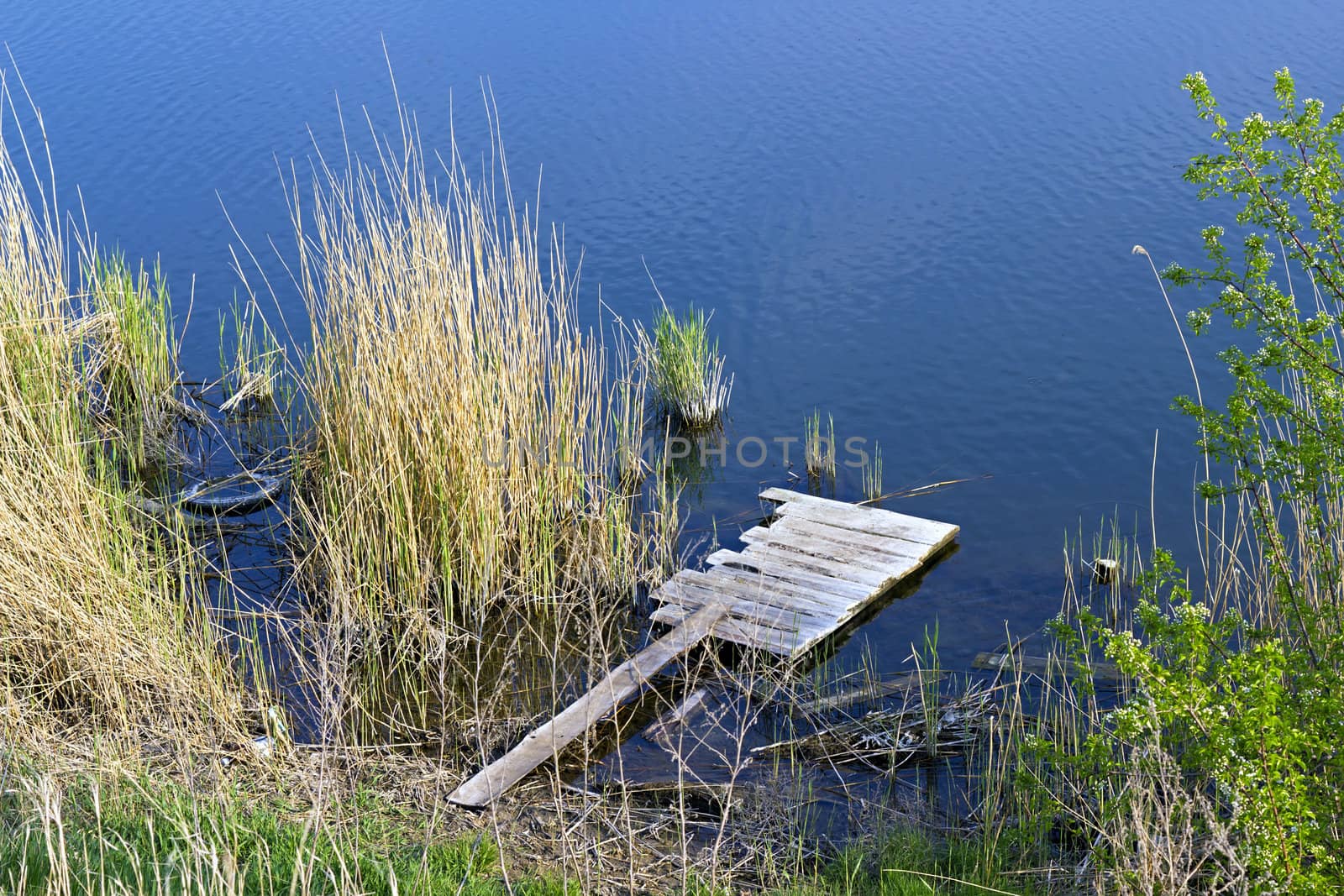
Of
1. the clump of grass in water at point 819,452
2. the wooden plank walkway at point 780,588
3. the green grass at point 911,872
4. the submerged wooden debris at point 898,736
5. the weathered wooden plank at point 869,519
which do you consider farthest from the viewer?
the clump of grass in water at point 819,452

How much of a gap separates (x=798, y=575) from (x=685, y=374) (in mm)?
2152

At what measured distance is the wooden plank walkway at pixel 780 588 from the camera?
17.5ft

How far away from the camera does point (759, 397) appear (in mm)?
8648

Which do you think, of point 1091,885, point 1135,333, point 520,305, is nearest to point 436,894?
point 1091,885

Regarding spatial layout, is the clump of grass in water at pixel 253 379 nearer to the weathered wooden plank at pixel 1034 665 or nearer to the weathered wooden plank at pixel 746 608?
the weathered wooden plank at pixel 746 608

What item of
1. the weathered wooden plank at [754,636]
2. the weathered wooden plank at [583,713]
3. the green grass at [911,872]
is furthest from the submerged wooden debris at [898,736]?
the weathered wooden plank at [583,713]

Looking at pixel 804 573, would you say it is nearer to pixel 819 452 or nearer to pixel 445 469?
pixel 819 452

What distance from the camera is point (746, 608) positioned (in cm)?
595

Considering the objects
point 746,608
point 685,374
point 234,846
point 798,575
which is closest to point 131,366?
point 685,374

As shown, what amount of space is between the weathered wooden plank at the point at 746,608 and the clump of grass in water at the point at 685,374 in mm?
2071

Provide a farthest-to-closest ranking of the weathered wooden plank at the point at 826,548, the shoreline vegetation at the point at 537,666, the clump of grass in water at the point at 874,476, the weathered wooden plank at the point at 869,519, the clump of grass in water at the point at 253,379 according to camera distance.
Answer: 1. the clump of grass in water at the point at 253,379
2. the clump of grass in water at the point at 874,476
3. the weathered wooden plank at the point at 869,519
4. the weathered wooden plank at the point at 826,548
5. the shoreline vegetation at the point at 537,666

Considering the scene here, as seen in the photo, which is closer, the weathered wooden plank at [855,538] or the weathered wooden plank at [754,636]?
the weathered wooden plank at [754,636]

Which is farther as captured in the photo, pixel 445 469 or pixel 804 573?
pixel 804 573

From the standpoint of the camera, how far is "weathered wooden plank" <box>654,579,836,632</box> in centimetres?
578
